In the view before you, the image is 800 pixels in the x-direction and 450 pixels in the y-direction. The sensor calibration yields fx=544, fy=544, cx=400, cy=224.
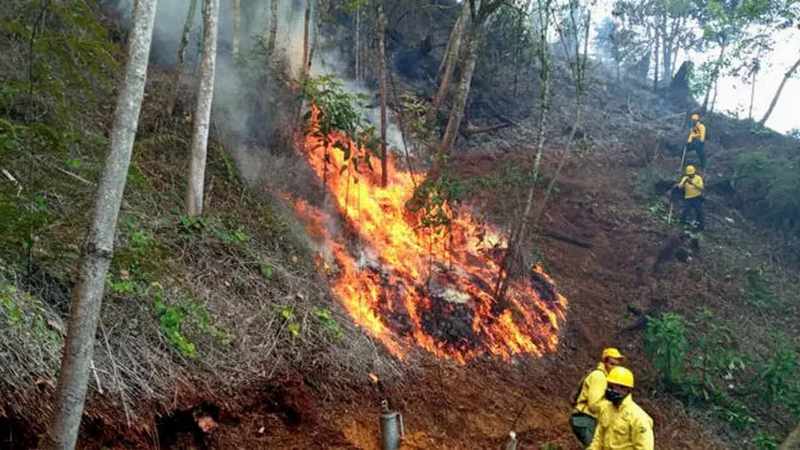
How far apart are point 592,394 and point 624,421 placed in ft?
4.09

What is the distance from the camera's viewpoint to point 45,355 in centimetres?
489

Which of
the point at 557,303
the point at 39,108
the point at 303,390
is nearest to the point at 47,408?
the point at 303,390

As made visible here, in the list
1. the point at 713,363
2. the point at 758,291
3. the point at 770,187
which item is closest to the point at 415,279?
the point at 713,363

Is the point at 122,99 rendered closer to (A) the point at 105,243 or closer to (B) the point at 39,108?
(A) the point at 105,243

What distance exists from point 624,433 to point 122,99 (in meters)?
5.51

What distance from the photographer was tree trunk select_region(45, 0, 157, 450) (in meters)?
3.32

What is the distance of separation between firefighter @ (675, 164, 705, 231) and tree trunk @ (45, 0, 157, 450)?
1645 cm

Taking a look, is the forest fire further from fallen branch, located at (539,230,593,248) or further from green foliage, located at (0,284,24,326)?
green foliage, located at (0,284,24,326)

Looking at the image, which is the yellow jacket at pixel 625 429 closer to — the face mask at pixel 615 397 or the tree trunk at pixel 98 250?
the face mask at pixel 615 397

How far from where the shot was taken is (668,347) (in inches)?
406

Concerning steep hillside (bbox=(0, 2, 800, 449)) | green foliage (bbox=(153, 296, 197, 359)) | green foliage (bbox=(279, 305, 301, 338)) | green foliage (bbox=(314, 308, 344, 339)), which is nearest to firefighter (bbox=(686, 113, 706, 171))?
steep hillside (bbox=(0, 2, 800, 449))

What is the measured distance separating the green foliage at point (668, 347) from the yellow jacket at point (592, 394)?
4.03 metres

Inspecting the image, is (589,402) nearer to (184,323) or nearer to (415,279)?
(415,279)

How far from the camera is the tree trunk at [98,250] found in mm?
3320
